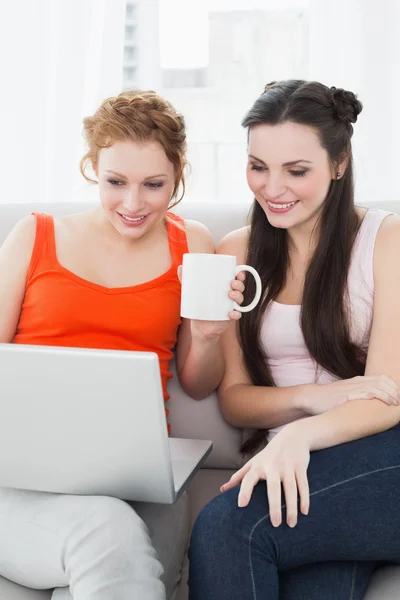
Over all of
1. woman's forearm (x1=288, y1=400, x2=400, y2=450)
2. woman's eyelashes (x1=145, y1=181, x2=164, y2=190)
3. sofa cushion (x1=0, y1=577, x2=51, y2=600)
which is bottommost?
sofa cushion (x1=0, y1=577, x2=51, y2=600)

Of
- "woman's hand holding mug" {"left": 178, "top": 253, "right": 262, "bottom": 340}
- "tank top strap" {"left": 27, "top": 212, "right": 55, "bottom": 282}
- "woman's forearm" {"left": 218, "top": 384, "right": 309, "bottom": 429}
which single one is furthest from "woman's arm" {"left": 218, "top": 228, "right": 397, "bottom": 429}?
"tank top strap" {"left": 27, "top": 212, "right": 55, "bottom": 282}

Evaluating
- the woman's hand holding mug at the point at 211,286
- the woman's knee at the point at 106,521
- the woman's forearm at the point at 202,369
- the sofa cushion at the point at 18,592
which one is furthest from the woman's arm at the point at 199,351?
the sofa cushion at the point at 18,592

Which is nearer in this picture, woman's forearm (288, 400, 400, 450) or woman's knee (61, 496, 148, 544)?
woman's knee (61, 496, 148, 544)

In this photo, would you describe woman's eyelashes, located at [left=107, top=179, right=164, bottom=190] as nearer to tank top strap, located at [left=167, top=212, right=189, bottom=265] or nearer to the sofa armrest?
tank top strap, located at [left=167, top=212, right=189, bottom=265]

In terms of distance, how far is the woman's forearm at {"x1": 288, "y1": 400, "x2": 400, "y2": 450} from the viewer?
120 cm

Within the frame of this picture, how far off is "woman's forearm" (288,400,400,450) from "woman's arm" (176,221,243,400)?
253 mm

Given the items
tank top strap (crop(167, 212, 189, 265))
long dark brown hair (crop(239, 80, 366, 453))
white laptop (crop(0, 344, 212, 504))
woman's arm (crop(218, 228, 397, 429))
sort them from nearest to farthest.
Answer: white laptop (crop(0, 344, 212, 504)), woman's arm (crop(218, 228, 397, 429)), long dark brown hair (crop(239, 80, 366, 453)), tank top strap (crop(167, 212, 189, 265))

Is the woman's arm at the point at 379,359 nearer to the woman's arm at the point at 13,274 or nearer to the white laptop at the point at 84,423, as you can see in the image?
the white laptop at the point at 84,423

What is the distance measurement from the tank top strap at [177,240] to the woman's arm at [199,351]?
12 mm

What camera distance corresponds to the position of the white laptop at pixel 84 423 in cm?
100

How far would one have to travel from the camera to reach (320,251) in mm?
1498

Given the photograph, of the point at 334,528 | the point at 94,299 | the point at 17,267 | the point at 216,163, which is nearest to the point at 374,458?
the point at 334,528

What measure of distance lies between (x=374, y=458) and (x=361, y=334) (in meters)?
0.36

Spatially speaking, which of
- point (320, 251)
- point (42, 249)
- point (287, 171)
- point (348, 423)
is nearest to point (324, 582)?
point (348, 423)
